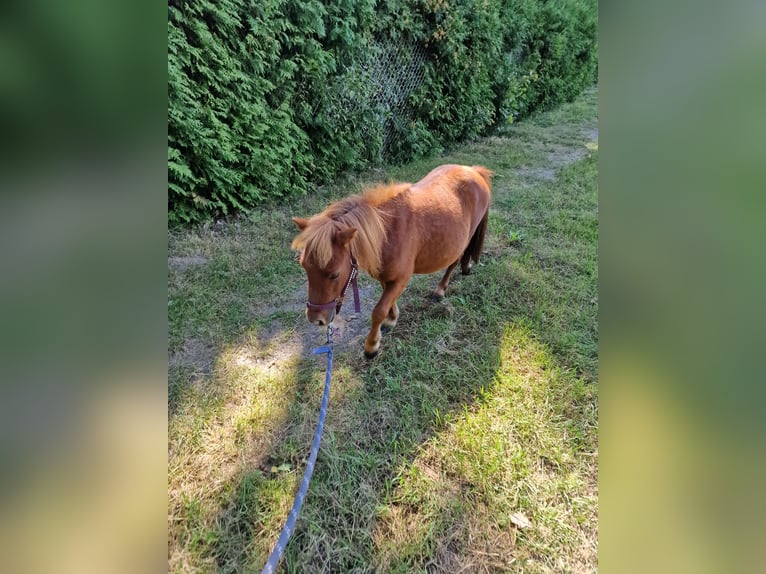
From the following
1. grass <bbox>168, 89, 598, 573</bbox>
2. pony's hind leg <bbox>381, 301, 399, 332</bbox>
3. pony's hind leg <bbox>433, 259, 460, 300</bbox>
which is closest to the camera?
grass <bbox>168, 89, 598, 573</bbox>

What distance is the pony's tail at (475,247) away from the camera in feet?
11.2

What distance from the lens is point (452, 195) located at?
9.32ft

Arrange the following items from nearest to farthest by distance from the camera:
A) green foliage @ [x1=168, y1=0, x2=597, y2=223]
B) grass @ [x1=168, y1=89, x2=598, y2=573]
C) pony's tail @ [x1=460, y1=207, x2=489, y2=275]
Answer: grass @ [x1=168, y1=89, x2=598, y2=573] → pony's tail @ [x1=460, y1=207, x2=489, y2=275] → green foliage @ [x1=168, y1=0, x2=597, y2=223]

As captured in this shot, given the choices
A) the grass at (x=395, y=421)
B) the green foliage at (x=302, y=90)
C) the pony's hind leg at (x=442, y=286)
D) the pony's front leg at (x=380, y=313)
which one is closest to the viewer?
the grass at (x=395, y=421)

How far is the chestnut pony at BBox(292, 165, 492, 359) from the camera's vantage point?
1951 millimetres

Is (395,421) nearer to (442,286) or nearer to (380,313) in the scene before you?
(380,313)

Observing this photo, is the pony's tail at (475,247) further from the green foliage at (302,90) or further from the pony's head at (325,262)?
the green foliage at (302,90)

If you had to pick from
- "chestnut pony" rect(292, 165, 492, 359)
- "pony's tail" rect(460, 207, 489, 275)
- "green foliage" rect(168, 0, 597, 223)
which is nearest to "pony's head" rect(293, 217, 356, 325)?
"chestnut pony" rect(292, 165, 492, 359)

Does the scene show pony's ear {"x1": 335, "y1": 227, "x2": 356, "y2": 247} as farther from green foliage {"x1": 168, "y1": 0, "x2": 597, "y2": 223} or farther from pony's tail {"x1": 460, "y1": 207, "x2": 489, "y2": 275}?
green foliage {"x1": 168, "y1": 0, "x2": 597, "y2": 223}
